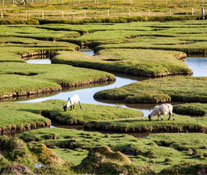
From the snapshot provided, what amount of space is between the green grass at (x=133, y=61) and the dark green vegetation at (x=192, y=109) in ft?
49.9

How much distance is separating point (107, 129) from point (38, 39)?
5253 cm

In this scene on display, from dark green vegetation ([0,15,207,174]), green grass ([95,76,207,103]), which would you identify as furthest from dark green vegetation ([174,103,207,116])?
green grass ([95,76,207,103])

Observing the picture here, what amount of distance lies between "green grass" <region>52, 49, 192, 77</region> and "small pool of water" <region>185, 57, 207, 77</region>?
1040 mm

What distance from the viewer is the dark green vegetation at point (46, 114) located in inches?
1109

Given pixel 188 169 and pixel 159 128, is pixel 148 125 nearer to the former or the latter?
pixel 159 128

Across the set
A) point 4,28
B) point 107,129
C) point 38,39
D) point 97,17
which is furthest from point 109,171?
point 97,17

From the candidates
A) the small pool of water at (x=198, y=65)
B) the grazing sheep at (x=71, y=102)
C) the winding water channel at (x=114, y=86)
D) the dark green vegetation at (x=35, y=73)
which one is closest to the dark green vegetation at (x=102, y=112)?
the dark green vegetation at (x=35, y=73)

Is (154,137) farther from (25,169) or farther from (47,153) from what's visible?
(25,169)

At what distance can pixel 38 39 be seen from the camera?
258ft

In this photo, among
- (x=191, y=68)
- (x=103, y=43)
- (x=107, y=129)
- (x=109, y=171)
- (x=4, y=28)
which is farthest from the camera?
(x=4, y=28)

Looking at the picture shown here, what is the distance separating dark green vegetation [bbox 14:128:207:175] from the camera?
65.6 ft

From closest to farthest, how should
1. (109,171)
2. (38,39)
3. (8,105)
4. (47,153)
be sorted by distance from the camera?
(109,171), (47,153), (8,105), (38,39)

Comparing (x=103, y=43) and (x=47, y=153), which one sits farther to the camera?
(x=103, y=43)

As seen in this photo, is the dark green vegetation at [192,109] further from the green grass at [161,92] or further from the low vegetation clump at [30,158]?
the low vegetation clump at [30,158]
